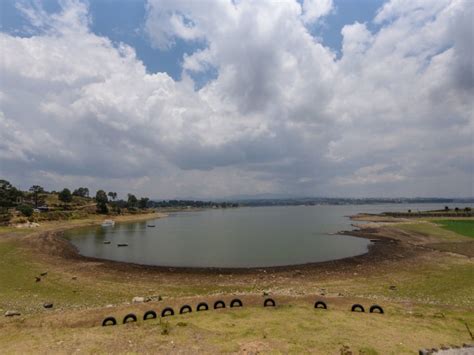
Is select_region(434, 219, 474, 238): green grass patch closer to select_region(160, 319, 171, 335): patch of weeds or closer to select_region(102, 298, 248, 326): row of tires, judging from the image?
select_region(102, 298, 248, 326): row of tires

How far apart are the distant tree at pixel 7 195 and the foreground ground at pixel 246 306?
3499 inches

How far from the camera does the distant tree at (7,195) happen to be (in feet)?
361

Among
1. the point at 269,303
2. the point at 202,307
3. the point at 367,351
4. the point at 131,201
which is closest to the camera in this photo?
the point at 367,351

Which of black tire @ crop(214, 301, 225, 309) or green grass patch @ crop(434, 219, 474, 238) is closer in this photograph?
black tire @ crop(214, 301, 225, 309)

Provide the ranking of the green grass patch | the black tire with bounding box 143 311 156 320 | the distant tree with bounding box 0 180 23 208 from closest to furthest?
the black tire with bounding box 143 311 156 320
the green grass patch
the distant tree with bounding box 0 180 23 208

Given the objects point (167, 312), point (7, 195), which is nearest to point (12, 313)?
point (167, 312)

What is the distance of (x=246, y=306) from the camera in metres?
18.4

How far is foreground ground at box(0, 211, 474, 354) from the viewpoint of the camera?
12734 mm

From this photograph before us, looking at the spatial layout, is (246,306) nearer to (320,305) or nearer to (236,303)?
(236,303)

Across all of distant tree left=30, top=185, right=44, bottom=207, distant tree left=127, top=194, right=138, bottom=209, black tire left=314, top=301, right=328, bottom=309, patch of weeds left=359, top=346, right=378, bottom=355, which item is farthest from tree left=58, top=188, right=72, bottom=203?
patch of weeds left=359, top=346, right=378, bottom=355

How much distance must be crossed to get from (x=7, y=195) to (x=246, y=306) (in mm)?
129865

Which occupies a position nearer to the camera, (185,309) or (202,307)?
(185,309)

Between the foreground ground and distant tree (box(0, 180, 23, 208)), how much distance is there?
3499 inches

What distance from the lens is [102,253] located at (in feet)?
162
